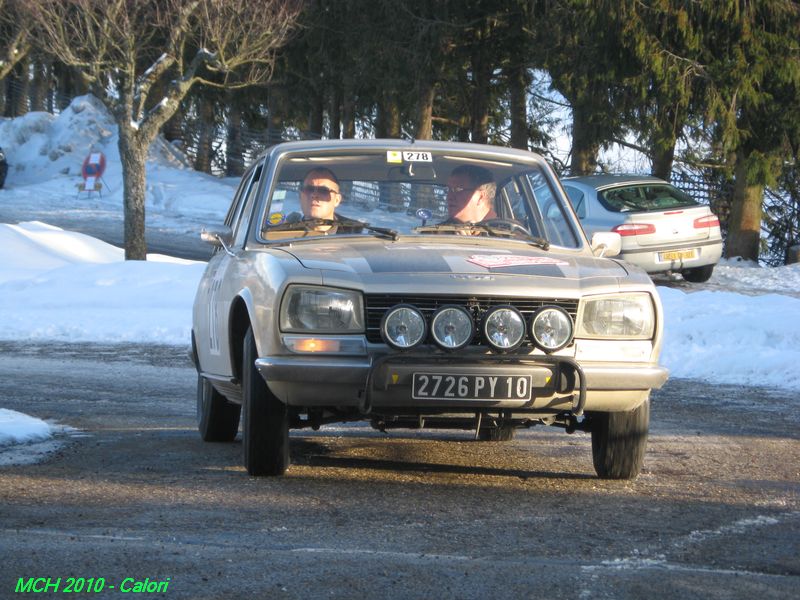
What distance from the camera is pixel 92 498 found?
5.58 metres

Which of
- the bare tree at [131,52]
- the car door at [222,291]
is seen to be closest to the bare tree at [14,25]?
the bare tree at [131,52]

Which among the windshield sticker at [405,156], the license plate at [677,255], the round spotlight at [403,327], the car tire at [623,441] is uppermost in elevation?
the windshield sticker at [405,156]

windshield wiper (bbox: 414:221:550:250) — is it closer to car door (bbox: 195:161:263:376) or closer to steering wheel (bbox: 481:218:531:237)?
steering wheel (bbox: 481:218:531:237)

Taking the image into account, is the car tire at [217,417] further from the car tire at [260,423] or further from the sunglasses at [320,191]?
the car tire at [260,423]

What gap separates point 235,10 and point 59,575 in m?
21.5

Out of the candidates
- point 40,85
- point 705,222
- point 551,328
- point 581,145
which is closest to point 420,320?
point 551,328

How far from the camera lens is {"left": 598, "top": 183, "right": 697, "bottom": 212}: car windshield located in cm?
2000

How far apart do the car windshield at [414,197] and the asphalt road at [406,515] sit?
1175mm

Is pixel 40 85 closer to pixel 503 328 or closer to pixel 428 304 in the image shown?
pixel 428 304

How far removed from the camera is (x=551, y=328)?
18.9 feet

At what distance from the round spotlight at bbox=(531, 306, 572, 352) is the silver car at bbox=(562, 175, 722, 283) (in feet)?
45.2

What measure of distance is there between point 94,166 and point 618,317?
35811 millimetres

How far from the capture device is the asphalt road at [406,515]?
4195 millimetres

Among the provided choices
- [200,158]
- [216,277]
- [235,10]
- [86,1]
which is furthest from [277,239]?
[200,158]
